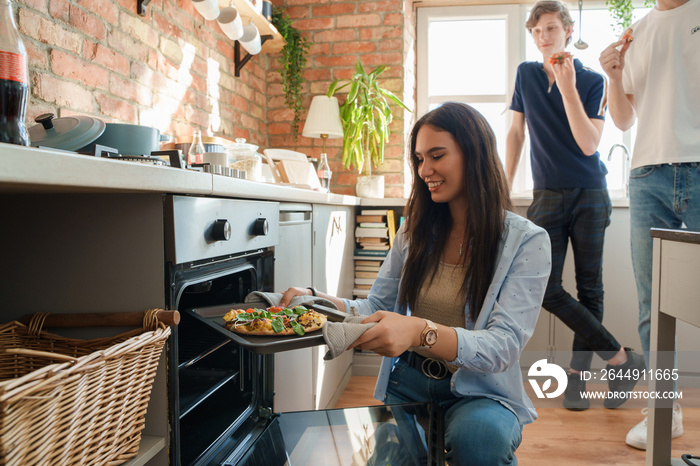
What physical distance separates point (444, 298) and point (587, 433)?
53.0 inches

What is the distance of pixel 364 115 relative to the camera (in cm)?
304

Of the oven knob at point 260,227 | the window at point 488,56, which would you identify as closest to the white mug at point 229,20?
the oven knob at point 260,227

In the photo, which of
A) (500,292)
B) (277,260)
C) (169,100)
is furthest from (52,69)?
(500,292)

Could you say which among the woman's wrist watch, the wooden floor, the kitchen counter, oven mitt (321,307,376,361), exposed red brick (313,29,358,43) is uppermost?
exposed red brick (313,29,358,43)

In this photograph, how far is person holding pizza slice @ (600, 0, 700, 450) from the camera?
1.85m

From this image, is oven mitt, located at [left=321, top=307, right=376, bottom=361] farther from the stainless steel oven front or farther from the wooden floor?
the wooden floor

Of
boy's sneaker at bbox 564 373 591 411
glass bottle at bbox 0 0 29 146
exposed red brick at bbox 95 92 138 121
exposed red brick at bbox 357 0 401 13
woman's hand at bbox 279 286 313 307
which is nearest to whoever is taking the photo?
glass bottle at bbox 0 0 29 146

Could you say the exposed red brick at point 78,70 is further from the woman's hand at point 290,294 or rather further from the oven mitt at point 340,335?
the oven mitt at point 340,335

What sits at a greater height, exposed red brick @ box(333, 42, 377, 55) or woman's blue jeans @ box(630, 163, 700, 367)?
exposed red brick @ box(333, 42, 377, 55)

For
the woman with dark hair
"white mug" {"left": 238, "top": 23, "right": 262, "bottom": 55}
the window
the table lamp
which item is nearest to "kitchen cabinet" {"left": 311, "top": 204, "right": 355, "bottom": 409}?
the table lamp

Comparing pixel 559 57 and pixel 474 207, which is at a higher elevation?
pixel 559 57

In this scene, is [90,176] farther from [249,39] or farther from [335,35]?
[335,35]

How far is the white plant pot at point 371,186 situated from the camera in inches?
123

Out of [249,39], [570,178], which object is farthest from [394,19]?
[570,178]
